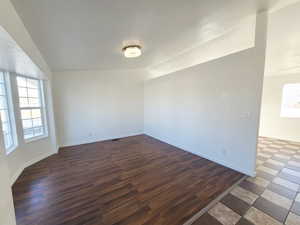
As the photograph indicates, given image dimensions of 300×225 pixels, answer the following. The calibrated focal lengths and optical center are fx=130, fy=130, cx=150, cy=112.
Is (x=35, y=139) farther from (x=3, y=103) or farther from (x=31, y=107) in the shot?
(x=3, y=103)

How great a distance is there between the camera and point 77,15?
165 cm

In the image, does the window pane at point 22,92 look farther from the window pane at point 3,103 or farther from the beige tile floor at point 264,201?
the beige tile floor at point 264,201

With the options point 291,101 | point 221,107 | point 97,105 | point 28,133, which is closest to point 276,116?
point 291,101

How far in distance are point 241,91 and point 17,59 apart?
3.65 meters

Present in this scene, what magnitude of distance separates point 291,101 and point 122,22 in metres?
5.71

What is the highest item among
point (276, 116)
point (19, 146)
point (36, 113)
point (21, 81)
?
point (21, 81)

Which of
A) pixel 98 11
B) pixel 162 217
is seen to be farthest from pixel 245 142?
pixel 98 11

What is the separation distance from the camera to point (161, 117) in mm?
4711

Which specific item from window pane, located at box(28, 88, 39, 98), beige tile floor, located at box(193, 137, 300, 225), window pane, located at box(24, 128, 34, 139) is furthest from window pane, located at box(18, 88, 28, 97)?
beige tile floor, located at box(193, 137, 300, 225)

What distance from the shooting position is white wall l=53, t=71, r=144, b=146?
4.20 m

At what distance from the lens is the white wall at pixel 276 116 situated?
14.0 feet

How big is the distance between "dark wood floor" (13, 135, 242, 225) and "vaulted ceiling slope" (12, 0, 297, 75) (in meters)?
2.44

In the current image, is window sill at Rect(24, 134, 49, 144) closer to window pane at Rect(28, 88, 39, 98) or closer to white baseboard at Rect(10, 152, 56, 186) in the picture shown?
white baseboard at Rect(10, 152, 56, 186)

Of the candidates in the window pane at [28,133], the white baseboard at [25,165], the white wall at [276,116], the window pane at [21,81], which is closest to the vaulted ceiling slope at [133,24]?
the window pane at [21,81]
